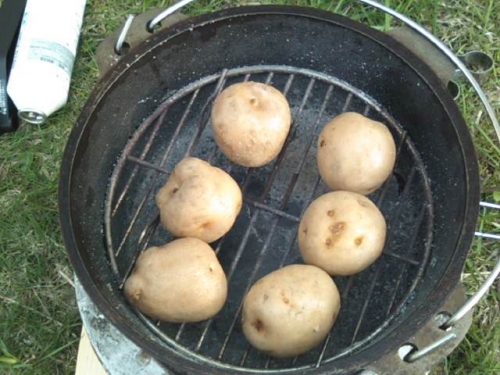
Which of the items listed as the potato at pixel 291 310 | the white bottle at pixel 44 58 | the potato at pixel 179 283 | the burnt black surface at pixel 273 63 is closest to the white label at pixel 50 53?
the white bottle at pixel 44 58

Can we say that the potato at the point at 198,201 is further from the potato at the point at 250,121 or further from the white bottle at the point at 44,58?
the white bottle at the point at 44,58

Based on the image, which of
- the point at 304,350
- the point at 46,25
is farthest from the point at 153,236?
the point at 46,25

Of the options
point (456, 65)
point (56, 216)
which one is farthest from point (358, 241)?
point (56, 216)

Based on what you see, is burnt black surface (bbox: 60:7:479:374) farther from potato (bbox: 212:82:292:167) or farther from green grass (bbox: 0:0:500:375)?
green grass (bbox: 0:0:500:375)

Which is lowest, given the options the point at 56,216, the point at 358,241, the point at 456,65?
the point at 56,216

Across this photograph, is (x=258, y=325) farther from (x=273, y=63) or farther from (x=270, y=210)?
(x=273, y=63)
